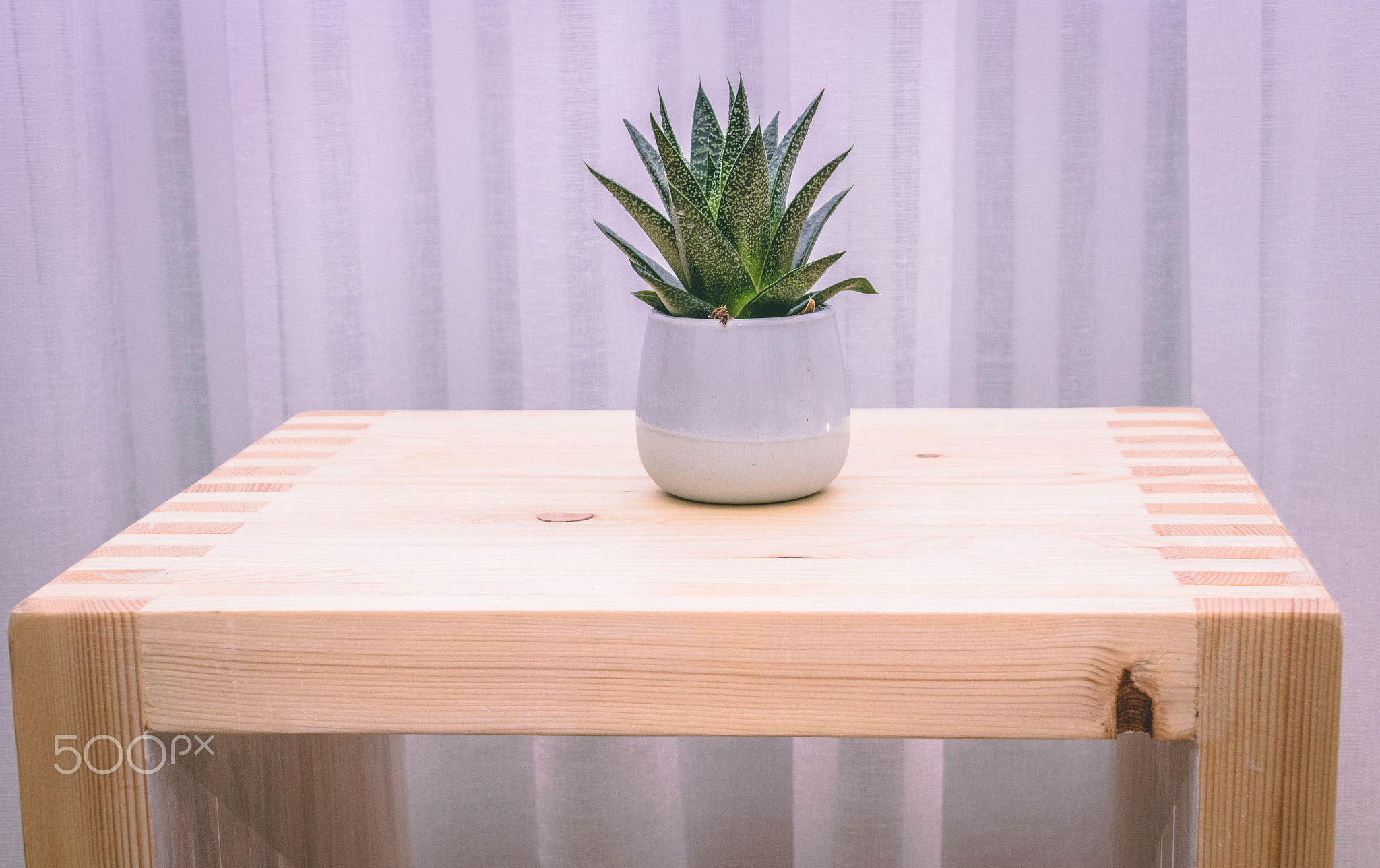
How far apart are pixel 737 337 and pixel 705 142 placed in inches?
5.5

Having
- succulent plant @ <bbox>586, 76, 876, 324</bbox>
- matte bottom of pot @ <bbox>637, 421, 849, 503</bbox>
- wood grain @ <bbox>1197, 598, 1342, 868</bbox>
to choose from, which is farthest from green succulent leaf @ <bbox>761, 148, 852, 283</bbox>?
wood grain @ <bbox>1197, 598, 1342, 868</bbox>

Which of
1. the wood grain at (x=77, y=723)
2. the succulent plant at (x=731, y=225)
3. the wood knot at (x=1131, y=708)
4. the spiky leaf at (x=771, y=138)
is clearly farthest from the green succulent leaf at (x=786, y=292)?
the wood grain at (x=77, y=723)

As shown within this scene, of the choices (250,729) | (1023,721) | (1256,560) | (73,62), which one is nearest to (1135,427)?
(1256,560)

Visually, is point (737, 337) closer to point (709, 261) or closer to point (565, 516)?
point (709, 261)

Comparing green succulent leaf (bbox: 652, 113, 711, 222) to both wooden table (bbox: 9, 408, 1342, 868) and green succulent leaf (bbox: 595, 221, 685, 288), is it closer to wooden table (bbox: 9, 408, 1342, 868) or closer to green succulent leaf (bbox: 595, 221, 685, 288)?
green succulent leaf (bbox: 595, 221, 685, 288)

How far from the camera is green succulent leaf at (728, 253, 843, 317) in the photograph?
2.54 feet

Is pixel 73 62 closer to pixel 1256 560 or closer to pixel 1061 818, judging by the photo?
pixel 1256 560

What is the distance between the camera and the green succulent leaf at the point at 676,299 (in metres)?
0.79

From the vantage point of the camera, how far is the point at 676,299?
80 cm

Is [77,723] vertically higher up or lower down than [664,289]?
lower down

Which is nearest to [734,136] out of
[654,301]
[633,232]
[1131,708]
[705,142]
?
[705,142]

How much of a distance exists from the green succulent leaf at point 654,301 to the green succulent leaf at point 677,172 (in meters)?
0.07

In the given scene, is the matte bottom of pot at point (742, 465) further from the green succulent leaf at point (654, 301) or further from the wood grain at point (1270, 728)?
the wood grain at point (1270, 728)

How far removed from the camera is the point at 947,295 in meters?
1.25
